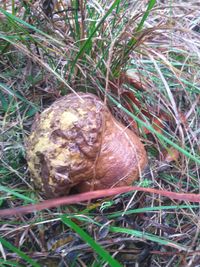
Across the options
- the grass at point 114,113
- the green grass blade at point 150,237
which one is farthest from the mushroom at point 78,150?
the green grass blade at point 150,237

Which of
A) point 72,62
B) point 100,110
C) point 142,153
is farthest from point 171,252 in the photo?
point 72,62

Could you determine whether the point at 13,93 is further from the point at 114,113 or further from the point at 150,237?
the point at 150,237

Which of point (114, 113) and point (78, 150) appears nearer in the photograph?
point (78, 150)

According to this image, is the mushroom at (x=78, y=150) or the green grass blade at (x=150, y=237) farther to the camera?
the mushroom at (x=78, y=150)

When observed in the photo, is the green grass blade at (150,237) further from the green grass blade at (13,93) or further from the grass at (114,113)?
the green grass blade at (13,93)

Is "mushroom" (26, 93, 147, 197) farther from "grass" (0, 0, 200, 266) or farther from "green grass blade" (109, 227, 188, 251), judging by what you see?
"green grass blade" (109, 227, 188, 251)

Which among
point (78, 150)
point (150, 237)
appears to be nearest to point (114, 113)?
point (78, 150)
